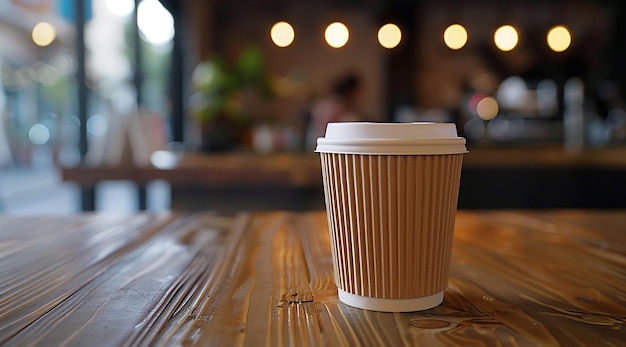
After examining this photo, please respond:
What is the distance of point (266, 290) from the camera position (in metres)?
0.65

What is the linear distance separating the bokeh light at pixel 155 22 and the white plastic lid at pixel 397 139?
4200mm

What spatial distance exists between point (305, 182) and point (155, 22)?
3253 millimetres

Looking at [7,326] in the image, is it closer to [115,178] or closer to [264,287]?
[264,287]

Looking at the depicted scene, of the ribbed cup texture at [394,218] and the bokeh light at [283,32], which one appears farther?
the bokeh light at [283,32]

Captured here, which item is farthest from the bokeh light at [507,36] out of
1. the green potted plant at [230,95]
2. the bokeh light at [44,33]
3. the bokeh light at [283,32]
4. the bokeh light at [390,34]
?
the bokeh light at [44,33]

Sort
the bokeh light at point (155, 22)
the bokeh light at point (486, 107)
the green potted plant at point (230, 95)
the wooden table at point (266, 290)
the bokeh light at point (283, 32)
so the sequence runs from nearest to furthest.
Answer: the wooden table at point (266, 290) → the green potted plant at point (230, 95) → the bokeh light at point (283, 32) → the bokeh light at point (155, 22) → the bokeh light at point (486, 107)

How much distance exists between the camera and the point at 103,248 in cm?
88

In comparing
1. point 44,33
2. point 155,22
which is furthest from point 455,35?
point 44,33

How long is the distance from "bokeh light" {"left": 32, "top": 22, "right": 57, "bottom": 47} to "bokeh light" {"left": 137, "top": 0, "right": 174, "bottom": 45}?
658 millimetres

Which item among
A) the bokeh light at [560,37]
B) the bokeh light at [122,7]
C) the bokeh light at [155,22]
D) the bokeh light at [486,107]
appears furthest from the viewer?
the bokeh light at [486,107]

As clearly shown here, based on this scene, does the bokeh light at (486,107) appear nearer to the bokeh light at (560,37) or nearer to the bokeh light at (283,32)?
the bokeh light at (560,37)

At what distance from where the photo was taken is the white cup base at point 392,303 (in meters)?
0.56

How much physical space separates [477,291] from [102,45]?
173 inches

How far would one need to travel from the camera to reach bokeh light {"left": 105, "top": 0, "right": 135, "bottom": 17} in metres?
4.01
